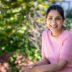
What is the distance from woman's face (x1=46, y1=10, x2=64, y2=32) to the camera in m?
2.72

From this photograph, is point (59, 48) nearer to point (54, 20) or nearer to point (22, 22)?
point (54, 20)

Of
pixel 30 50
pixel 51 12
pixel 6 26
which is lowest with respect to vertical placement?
pixel 30 50

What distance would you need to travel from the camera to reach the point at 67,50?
8.78 feet

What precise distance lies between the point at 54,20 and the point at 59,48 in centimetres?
23

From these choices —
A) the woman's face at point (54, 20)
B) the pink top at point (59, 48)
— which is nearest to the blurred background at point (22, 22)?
the pink top at point (59, 48)

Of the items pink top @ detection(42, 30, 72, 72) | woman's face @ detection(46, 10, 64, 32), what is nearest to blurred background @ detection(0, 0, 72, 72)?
pink top @ detection(42, 30, 72, 72)

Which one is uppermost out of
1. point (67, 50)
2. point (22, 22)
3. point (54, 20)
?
point (54, 20)

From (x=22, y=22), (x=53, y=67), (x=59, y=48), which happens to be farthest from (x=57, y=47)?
(x=22, y=22)

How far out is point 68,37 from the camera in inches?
106

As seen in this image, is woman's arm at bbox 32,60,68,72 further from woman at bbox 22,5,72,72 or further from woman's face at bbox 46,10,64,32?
woman's face at bbox 46,10,64,32

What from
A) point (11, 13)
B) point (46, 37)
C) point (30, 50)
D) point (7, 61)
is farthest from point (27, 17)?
point (46, 37)

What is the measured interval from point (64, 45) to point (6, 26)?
3.02m

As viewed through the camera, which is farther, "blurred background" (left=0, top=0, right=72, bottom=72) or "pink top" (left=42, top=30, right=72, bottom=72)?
"blurred background" (left=0, top=0, right=72, bottom=72)

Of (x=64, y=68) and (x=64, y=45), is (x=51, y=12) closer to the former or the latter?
(x=64, y=45)
